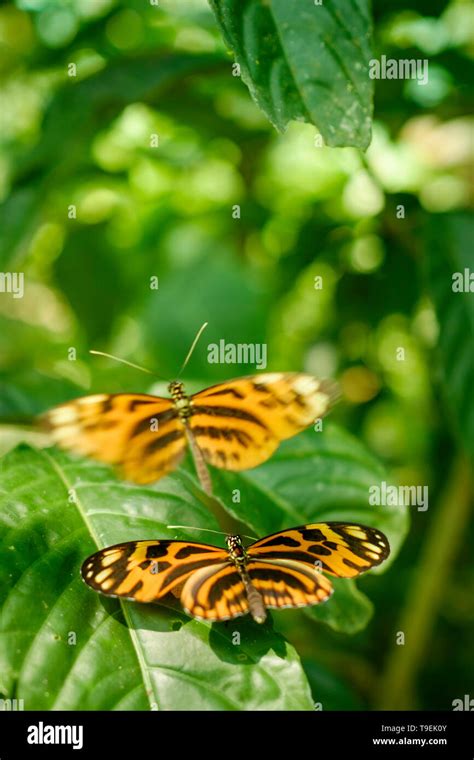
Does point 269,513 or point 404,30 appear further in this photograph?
point 404,30

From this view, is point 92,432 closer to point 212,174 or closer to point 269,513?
point 269,513

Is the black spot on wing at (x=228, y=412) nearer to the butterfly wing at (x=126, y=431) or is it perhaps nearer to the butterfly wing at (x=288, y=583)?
the butterfly wing at (x=126, y=431)

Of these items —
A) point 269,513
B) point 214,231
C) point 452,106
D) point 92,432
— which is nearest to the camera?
point 92,432

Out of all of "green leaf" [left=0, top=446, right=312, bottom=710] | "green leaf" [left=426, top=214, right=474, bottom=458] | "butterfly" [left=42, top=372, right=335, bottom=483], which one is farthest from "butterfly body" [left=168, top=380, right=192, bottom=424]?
"green leaf" [left=426, top=214, right=474, bottom=458]

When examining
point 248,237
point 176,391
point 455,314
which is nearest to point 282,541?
point 176,391

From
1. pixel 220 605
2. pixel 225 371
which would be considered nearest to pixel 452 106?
pixel 225 371

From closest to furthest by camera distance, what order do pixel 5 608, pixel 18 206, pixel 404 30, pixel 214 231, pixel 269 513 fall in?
pixel 5 608 < pixel 269 513 < pixel 18 206 < pixel 404 30 < pixel 214 231

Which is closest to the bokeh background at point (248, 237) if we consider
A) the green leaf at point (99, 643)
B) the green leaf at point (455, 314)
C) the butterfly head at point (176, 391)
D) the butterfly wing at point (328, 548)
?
the green leaf at point (455, 314)

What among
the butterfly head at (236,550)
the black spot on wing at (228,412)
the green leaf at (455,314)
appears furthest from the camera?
the green leaf at (455,314)
